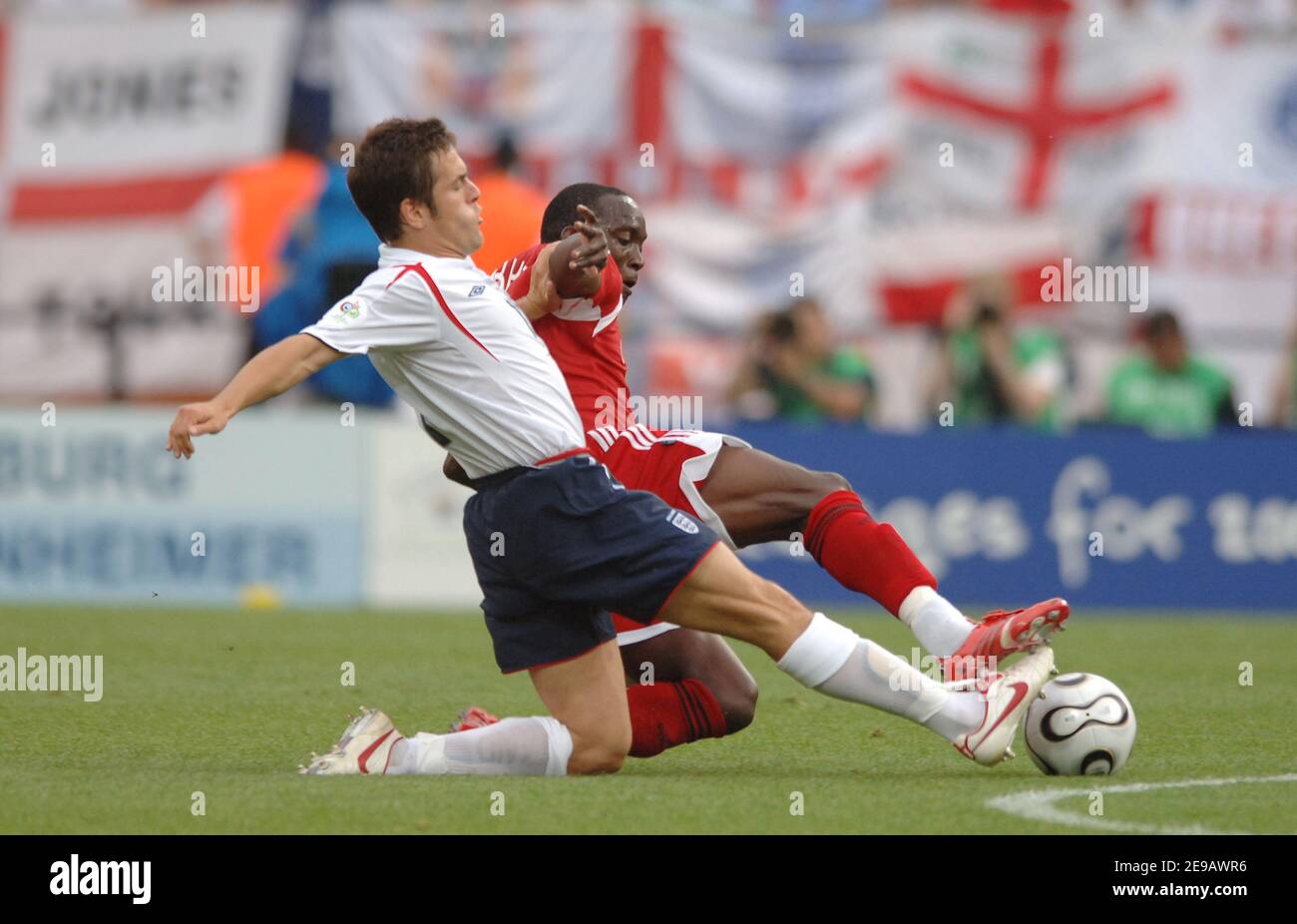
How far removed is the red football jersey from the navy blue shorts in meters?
0.76

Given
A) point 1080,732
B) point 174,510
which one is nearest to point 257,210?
point 174,510

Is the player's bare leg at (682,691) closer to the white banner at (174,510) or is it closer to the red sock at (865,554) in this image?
the red sock at (865,554)

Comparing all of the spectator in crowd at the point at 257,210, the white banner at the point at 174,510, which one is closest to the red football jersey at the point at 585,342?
the white banner at the point at 174,510

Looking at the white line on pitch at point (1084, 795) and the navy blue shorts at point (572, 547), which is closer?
the white line on pitch at point (1084, 795)

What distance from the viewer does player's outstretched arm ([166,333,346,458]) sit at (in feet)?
16.9

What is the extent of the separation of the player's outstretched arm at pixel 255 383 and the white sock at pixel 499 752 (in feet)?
4.15

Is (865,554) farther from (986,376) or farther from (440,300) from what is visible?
(986,376)

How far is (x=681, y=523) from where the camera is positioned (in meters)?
5.80

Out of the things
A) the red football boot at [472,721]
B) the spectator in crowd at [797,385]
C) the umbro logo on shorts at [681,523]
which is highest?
the spectator in crowd at [797,385]

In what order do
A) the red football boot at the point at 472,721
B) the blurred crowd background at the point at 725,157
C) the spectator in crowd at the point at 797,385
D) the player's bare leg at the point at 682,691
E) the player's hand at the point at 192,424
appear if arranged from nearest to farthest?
the player's hand at the point at 192,424
the red football boot at the point at 472,721
the player's bare leg at the point at 682,691
the spectator in crowd at the point at 797,385
the blurred crowd background at the point at 725,157

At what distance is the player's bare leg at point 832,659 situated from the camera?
5.75 metres

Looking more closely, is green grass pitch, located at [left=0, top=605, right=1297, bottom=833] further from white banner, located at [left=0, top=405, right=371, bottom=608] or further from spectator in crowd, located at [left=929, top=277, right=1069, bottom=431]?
spectator in crowd, located at [left=929, top=277, right=1069, bottom=431]

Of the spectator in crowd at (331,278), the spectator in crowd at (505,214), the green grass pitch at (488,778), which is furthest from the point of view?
the spectator in crowd at (331,278)

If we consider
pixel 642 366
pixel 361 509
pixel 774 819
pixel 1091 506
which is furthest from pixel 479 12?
pixel 774 819
